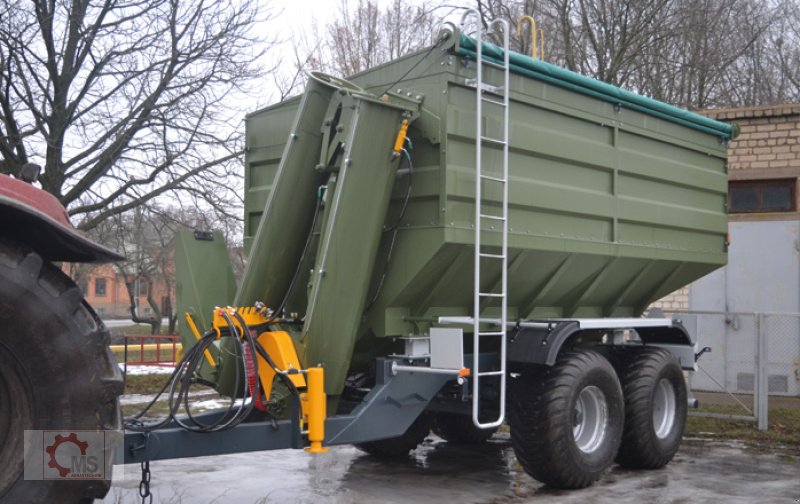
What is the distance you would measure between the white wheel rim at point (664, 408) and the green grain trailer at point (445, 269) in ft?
0.07

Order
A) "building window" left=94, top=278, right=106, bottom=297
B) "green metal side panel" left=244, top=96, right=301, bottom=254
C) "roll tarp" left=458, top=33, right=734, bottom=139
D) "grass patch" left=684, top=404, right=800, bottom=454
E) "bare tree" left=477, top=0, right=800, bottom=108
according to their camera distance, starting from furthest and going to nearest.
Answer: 1. "building window" left=94, top=278, right=106, bottom=297
2. "bare tree" left=477, top=0, right=800, bottom=108
3. "grass patch" left=684, top=404, right=800, bottom=454
4. "green metal side panel" left=244, top=96, right=301, bottom=254
5. "roll tarp" left=458, top=33, right=734, bottom=139

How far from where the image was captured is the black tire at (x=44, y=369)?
3.76 meters

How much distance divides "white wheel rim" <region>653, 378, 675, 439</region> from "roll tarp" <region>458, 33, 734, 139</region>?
2621 millimetres

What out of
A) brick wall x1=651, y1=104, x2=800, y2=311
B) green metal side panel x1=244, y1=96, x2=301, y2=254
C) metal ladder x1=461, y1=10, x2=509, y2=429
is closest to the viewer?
metal ladder x1=461, y1=10, x2=509, y2=429

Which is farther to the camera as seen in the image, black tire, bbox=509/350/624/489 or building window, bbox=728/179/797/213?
building window, bbox=728/179/797/213

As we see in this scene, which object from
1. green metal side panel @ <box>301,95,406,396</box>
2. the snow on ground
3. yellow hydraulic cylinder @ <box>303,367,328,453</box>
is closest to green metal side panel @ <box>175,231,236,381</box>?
green metal side panel @ <box>301,95,406,396</box>

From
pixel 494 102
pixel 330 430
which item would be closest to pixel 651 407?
pixel 494 102

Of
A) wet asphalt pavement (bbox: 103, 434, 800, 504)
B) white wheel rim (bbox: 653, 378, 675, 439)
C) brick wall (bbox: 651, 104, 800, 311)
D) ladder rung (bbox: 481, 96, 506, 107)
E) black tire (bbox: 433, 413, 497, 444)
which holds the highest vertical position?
brick wall (bbox: 651, 104, 800, 311)

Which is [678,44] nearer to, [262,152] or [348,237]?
[262,152]

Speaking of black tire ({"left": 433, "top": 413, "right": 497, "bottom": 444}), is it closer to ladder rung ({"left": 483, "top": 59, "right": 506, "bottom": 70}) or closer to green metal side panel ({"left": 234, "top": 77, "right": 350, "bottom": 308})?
green metal side panel ({"left": 234, "top": 77, "right": 350, "bottom": 308})

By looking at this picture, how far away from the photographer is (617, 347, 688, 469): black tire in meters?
7.91

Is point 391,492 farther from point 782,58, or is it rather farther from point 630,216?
point 782,58

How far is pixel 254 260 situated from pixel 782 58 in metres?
27.7

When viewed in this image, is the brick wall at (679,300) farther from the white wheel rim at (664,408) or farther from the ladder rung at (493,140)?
the ladder rung at (493,140)
